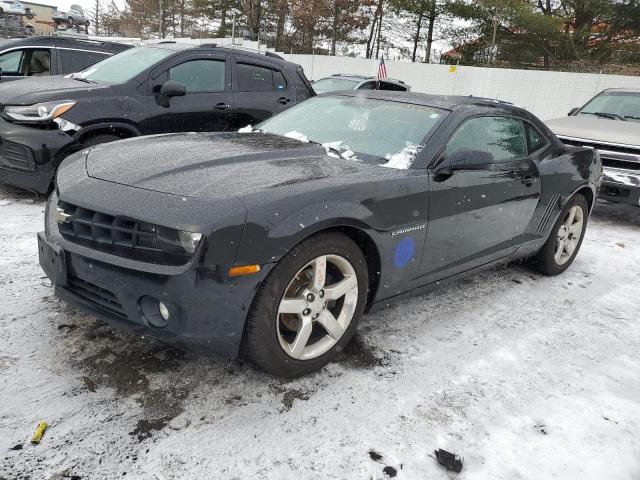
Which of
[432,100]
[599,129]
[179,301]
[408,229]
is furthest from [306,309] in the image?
[599,129]

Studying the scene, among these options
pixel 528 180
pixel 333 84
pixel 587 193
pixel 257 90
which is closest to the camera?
pixel 528 180

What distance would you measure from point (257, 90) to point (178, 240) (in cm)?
479

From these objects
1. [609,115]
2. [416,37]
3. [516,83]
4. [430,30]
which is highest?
[430,30]

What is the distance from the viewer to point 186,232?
2270 mm

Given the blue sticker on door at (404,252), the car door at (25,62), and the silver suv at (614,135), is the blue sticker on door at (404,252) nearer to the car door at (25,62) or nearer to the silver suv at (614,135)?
the silver suv at (614,135)

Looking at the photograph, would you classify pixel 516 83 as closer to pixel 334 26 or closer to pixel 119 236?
pixel 334 26

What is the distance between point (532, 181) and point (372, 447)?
8.66ft

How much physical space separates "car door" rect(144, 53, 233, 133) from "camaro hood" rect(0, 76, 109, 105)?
2.04 feet

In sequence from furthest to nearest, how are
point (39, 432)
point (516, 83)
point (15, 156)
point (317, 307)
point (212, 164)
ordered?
point (516, 83) < point (15, 156) < point (212, 164) < point (317, 307) < point (39, 432)

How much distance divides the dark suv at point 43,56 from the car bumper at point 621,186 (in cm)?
740

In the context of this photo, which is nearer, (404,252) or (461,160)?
(404,252)

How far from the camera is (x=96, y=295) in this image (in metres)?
2.51

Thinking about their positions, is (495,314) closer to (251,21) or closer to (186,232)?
(186,232)

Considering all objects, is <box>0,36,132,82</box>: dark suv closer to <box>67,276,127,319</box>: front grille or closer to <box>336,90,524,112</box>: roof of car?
<box>336,90,524,112</box>: roof of car
